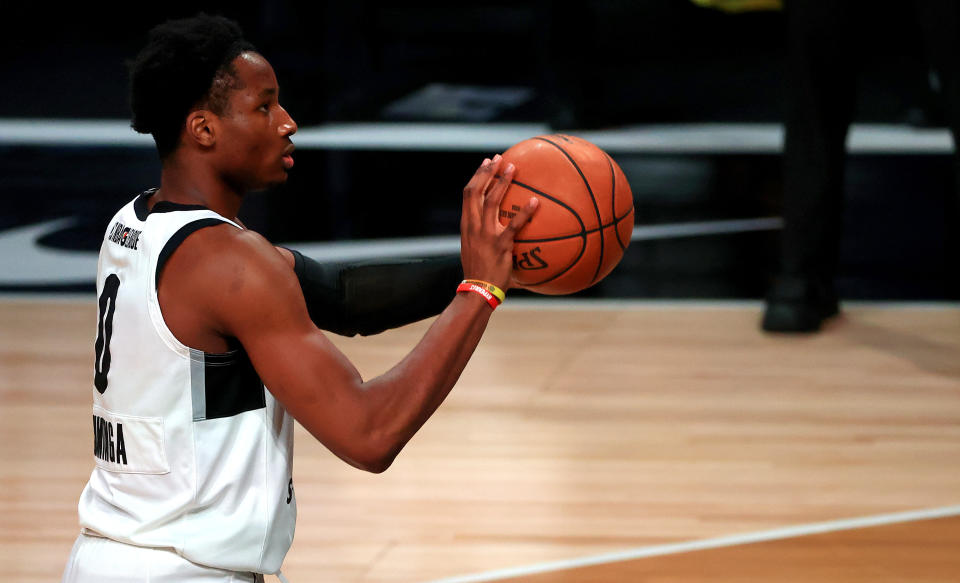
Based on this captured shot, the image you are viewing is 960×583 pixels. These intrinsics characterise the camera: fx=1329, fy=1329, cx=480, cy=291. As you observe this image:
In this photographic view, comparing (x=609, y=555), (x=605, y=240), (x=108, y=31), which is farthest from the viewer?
(x=108, y=31)

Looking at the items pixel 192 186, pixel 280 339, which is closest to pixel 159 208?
pixel 192 186

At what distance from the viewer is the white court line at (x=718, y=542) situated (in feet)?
8.97

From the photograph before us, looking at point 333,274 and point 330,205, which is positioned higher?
point 333,274

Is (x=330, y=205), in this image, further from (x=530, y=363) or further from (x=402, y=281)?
(x=402, y=281)

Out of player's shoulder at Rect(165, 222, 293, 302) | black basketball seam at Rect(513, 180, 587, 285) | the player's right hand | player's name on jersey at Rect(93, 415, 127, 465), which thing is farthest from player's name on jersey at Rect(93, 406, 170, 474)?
black basketball seam at Rect(513, 180, 587, 285)

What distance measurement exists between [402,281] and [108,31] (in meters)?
9.77

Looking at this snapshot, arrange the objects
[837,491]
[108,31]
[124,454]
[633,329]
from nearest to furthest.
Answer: [124,454], [837,491], [633,329], [108,31]

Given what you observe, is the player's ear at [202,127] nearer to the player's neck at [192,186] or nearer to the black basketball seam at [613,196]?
the player's neck at [192,186]

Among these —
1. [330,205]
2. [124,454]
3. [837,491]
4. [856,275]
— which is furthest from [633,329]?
[124,454]

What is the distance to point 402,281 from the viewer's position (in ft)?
7.03

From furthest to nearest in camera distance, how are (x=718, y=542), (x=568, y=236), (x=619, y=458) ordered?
(x=619, y=458)
(x=718, y=542)
(x=568, y=236)

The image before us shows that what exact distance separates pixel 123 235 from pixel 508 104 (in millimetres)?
8106

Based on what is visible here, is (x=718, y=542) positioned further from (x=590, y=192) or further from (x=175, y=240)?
(x=175, y=240)

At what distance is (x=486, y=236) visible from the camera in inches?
67.9
